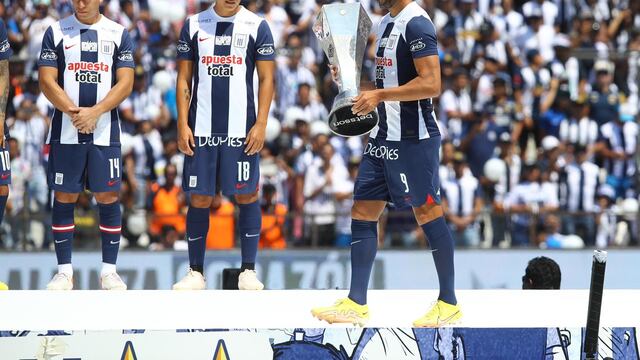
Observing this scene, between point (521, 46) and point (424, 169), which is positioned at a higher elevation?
point (521, 46)

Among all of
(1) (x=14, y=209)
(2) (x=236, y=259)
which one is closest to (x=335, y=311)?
(2) (x=236, y=259)

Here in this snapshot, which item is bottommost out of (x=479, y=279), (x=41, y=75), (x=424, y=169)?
(x=479, y=279)

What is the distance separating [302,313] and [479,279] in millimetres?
7331

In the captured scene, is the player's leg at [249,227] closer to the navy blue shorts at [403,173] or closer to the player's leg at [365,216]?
the player's leg at [365,216]

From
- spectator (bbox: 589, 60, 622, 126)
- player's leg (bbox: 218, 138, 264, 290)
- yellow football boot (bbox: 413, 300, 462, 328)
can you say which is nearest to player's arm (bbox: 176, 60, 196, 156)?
player's leg (bbox: 218, 138, 264, 290)

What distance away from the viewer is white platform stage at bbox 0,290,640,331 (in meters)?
7.07

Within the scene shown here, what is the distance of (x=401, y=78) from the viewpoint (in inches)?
294

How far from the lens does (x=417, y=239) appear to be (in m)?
14.4

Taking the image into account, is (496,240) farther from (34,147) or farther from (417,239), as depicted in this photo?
(34,147)

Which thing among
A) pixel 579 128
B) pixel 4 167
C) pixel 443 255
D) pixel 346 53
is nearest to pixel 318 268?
pixel 579 128

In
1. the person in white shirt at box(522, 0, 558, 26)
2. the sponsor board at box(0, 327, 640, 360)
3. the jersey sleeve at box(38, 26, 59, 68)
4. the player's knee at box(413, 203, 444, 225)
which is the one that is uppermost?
the person in white shirt at box(522, 0, 558, 26)

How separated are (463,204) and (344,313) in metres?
8.07

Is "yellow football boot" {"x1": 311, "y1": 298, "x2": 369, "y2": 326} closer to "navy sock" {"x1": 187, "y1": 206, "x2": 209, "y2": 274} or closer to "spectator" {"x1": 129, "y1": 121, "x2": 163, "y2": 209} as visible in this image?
"navy sock" {"x1": 187, "y1": 206, "x2": 209, "y2": 274}

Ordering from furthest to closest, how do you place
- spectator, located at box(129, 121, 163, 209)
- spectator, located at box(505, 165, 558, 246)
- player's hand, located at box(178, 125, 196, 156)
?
spectator, located at box(505, 165, 558, 246), spectator, located at box(129, 121, 163, 209), player's hand, located at box(178, 125, 196, 156)
